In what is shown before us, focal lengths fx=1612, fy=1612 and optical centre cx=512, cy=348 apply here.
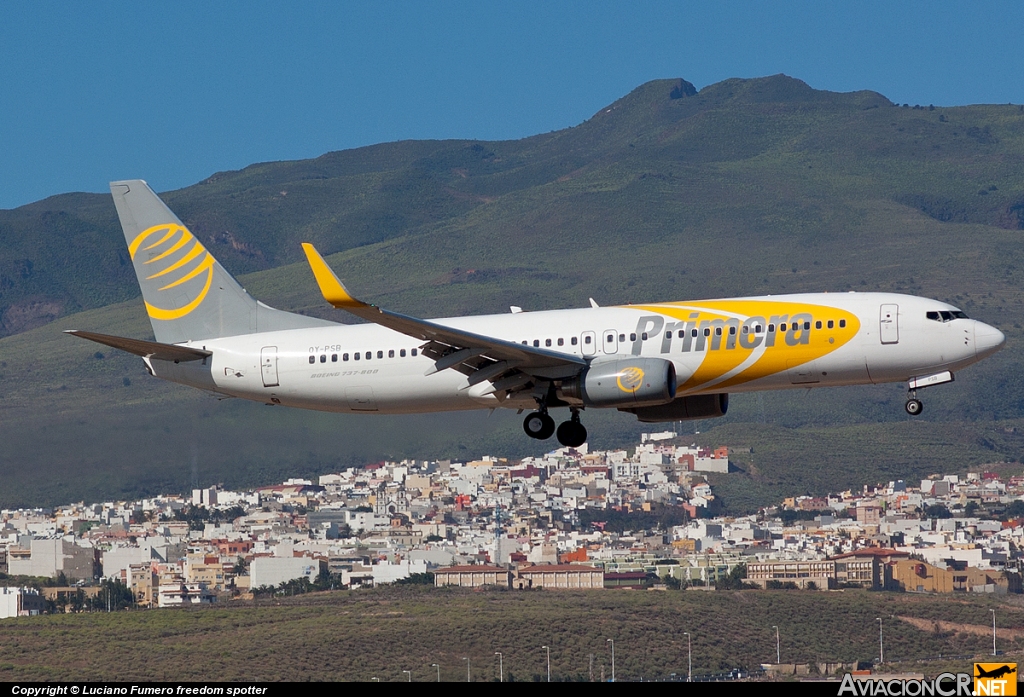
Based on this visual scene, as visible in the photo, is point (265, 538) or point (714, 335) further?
point (265, 538)

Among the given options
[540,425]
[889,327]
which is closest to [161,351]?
[540,425]

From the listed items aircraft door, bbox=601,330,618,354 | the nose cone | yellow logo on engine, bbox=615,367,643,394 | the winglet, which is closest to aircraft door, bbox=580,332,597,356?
aircraft door, bbox=601,330,618,354

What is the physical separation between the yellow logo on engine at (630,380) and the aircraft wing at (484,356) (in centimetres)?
151

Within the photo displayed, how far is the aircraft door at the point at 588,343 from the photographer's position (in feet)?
151

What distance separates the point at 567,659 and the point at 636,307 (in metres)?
45.4

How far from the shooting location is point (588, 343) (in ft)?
151

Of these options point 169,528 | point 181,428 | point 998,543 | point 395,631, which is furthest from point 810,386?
point 169,528

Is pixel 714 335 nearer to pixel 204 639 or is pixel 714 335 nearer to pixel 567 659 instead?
pixel 567 659

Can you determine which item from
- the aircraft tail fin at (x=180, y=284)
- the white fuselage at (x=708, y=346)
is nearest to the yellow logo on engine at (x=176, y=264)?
the aircraft tail fin at (x=180, y=284)

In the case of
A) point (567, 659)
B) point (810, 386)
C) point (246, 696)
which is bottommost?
point (567, 659)

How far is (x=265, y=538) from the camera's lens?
559 feet

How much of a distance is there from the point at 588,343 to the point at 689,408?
4.12m

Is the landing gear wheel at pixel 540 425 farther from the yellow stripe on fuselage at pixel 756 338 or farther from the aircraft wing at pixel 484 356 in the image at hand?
the yellow stripe on fuselage at pixel 756 338

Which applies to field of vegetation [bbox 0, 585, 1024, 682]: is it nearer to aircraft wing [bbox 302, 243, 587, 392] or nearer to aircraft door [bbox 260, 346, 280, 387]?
aircraft door [bbox 260, 346, 280, 387]
